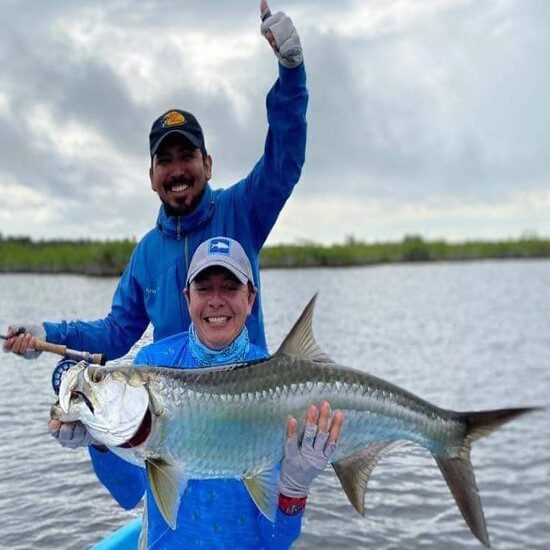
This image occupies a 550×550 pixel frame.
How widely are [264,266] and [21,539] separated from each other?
53.1 meters

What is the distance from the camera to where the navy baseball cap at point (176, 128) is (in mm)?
4402

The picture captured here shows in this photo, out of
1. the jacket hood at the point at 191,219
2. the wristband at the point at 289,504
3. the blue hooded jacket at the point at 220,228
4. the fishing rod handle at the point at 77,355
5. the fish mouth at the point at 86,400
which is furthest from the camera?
the jacket hood at the point at 191,219

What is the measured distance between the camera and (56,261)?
5912 centimetres

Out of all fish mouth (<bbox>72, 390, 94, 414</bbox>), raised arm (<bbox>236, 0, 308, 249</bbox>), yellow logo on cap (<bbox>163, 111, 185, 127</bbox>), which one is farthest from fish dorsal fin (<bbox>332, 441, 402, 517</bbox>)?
yellow logo on cap (<bbox>163, 111, 185, 127</bbox>)

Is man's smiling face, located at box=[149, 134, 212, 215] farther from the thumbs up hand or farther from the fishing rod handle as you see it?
the fishing rod handle

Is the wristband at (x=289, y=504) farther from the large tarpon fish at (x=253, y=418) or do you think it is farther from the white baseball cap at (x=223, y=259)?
the white baseball cap at (x=223, y=259)

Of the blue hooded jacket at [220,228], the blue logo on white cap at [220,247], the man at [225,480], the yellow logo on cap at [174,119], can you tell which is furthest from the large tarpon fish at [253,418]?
the yellow logo on cap at [174,119]

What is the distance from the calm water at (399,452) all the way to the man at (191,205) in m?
0.58

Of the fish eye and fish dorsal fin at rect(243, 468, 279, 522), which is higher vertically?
the fish eye

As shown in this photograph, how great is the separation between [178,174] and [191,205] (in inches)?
8.5

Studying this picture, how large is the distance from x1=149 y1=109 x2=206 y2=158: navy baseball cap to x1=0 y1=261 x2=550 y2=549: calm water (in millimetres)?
1396

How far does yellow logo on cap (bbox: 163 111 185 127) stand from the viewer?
14.6 ft

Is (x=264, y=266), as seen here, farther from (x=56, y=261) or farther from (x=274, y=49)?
(x=274, y=49)

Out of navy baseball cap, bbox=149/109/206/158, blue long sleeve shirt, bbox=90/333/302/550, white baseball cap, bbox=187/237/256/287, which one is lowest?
blue long sleeve shirt, bbox=90/333/302/550
